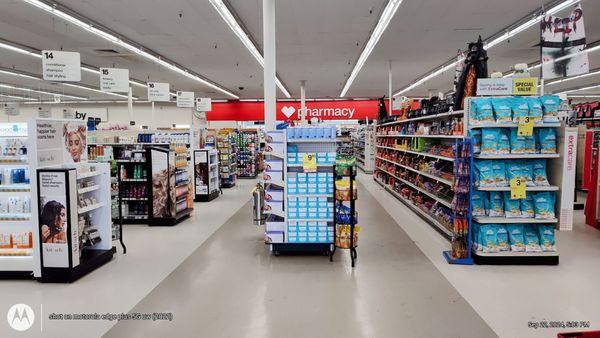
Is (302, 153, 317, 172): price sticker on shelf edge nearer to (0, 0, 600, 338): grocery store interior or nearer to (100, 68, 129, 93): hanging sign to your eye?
(0, 0, 600, 338): grocery store interior

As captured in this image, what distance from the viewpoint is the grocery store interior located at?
379cm

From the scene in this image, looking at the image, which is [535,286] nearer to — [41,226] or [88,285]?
[88,285]

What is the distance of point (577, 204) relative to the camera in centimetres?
910

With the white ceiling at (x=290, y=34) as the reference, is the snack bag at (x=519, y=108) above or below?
below

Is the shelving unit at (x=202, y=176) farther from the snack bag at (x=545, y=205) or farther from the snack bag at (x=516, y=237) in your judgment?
the snack bag at (x=545, y=205)

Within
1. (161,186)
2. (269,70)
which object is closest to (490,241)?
(269,70)

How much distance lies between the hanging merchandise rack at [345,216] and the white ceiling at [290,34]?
177 inches

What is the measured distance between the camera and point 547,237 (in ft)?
16.9

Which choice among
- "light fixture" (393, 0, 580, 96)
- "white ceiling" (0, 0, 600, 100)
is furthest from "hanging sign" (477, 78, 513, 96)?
"light fixture" (393, 0, 580, 96)

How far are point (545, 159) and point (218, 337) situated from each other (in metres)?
4.61

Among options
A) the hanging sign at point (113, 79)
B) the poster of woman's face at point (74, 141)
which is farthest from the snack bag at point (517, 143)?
the hanging sign at point (113, 79)

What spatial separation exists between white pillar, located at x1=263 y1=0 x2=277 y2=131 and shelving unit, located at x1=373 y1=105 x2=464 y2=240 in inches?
110

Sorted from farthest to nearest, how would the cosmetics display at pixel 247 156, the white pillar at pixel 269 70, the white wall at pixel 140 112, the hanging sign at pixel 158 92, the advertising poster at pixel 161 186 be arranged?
the white wall at pixel 140 112 → the cosmetics display at pixel 247 156 → the hanging sign at pixel 158 92 → the advertising poster at pixel 161 186 → the white pillar at pixel 269 70

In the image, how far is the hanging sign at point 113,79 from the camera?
11.1 meters
